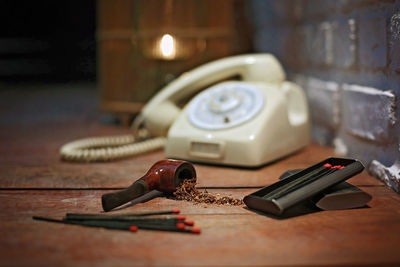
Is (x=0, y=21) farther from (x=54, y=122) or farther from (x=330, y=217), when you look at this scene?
(x=330, y=217)

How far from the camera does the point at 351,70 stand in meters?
1.30

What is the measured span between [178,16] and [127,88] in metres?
0.34

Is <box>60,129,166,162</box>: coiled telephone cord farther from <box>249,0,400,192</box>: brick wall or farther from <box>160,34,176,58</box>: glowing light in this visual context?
<box>249,0,400,192</box>: brick wall

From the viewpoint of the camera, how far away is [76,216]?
82 centimetres

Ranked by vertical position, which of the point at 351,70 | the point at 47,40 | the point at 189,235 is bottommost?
the point at 189,235

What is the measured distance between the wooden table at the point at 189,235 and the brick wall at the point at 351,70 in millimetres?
92

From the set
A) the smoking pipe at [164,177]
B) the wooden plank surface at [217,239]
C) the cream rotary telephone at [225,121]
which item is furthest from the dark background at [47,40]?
the wooden plank surface at [217,239]

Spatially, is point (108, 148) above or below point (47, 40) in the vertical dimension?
below

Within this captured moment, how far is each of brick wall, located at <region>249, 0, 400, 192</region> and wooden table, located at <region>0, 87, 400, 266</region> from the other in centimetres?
9

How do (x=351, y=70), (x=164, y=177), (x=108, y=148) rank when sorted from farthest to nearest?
1. (x=108, y=148)
2. (x=351, y=70)
3. (x=164, y=177)

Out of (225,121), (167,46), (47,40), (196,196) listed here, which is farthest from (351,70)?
(47,40)

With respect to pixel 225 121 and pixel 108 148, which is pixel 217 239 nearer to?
pixel 225 121

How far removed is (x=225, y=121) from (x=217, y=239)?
61 cm

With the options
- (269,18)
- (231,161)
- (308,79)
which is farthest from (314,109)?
(269,18)
